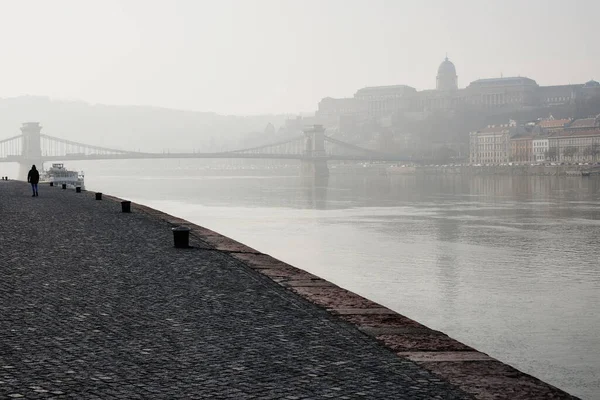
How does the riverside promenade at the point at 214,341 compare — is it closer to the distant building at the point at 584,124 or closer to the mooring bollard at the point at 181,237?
the mooring bollard at the point at 181,237

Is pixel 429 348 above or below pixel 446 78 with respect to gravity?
below

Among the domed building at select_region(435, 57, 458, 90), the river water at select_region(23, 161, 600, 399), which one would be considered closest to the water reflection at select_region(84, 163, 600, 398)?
the river water at select_region(23, 161, 600, 399)

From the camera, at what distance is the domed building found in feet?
627

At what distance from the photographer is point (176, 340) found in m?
5.16

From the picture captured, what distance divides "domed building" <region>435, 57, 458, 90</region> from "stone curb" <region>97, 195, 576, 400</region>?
18712cm

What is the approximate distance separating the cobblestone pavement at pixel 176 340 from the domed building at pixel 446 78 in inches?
7341

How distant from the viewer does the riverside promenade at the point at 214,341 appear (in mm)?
4199

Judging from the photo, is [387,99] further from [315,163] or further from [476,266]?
[476,266]

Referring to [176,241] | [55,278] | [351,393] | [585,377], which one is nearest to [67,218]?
[176,241]

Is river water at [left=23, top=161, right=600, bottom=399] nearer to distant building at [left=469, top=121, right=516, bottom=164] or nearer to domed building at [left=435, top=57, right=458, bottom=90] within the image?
distant building at [left=469, top=121, right=516, bottom=164]

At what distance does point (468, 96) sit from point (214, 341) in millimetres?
174383

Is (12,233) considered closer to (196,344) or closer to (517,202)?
(196,344)

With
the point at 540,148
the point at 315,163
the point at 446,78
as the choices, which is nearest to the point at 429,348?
the point at 315,163

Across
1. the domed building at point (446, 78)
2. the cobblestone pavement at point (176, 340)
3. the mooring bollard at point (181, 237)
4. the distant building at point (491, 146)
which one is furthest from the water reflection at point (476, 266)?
the domed building at point (446, 78)
